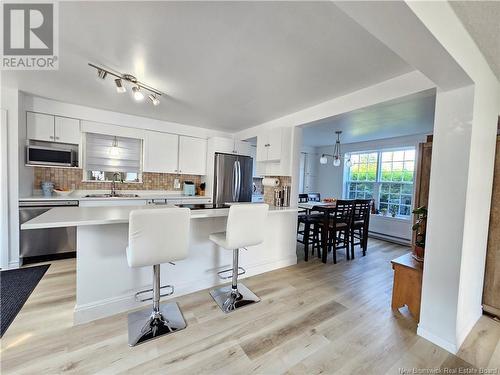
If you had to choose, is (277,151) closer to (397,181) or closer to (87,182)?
(87,182)

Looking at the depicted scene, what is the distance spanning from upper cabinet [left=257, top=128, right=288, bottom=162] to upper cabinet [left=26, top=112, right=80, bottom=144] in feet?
9.65

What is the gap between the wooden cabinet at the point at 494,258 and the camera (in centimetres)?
199

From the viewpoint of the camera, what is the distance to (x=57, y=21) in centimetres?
149

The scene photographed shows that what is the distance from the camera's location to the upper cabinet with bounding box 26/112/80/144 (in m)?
3.11

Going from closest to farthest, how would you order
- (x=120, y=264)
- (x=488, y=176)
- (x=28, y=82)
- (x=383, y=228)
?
(x=488, y=176) → (x=120, y=264) → (x=28, y=82) → (x=383, y=228)

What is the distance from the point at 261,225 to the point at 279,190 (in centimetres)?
132

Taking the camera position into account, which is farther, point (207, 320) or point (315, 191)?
point (315, 191)

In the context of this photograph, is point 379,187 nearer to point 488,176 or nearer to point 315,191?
point 315,191

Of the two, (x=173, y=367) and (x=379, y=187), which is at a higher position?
(x=379, y=187)

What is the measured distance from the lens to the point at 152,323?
178 cm

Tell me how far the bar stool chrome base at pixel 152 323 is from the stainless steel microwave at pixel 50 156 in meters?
2.72

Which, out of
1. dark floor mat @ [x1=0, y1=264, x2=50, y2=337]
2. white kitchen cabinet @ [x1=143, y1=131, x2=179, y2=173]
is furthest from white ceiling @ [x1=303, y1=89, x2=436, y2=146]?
dark floor mat @ [x1=0, y1=264, x2=50, y2=337]

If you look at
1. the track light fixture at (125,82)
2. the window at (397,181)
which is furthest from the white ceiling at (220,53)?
the window at (397,181)

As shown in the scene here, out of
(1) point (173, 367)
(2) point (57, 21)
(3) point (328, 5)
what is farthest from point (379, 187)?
(2) point (57, 21)
